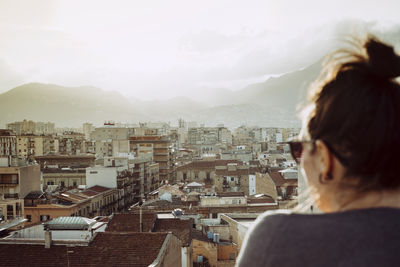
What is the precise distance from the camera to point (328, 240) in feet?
3.58

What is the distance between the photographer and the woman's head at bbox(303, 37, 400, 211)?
1147mm

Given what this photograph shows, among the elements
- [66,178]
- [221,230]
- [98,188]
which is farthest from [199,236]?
[66,178]

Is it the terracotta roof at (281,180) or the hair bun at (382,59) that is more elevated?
the hair bun at (382,59)

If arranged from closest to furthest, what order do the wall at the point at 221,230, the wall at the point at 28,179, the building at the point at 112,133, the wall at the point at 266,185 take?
the wall at the point at 221,230
the wall at the point at 28,179
the wall at the point at 266,185
the building at the point at 112,133

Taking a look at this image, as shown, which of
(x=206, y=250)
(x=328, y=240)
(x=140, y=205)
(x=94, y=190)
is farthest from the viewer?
(x=94, y=190)

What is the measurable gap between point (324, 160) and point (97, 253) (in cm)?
1085

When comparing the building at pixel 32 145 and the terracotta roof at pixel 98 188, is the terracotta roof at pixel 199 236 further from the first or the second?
the building at pixel 32 145

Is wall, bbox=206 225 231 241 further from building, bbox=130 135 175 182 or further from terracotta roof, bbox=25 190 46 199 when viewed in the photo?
building, bbox=130 135 175 182

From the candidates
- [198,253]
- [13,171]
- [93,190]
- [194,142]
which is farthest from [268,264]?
[194,142]

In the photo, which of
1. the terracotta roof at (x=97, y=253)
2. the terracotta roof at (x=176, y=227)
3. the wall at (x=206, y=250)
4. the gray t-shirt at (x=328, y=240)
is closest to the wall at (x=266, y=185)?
the wall at (x=206, y=250)

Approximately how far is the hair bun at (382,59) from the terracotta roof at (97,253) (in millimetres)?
10386

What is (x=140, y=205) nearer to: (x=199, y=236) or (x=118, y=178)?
(x=118, y=178)

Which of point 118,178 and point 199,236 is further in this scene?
point 118,178

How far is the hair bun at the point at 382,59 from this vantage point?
1.21 m
